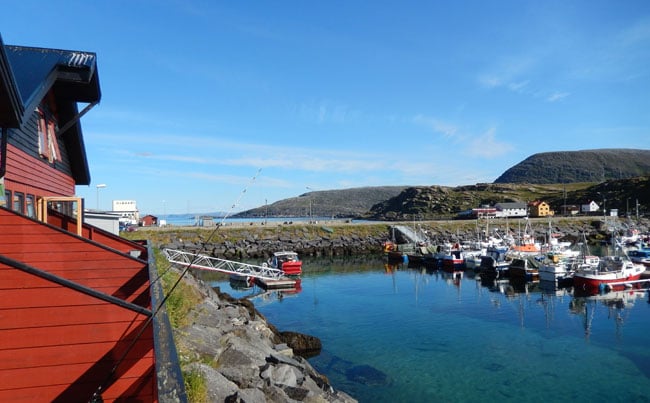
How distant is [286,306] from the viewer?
33.6 metres

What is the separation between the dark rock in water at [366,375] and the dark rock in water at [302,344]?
2794 mm

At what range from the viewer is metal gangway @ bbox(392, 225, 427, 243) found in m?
76.7

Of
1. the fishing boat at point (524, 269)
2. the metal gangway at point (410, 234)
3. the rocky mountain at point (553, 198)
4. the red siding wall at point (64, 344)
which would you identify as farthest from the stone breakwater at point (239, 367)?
the rocky mountain at point (553, 198)

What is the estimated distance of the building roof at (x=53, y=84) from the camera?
8.09 metres

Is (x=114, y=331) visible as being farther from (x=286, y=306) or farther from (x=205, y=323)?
(x=286, y=306)

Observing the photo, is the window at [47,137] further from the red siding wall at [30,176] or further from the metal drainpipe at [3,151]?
the metal drainpipe at [3,151]

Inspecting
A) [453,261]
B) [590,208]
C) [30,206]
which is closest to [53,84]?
[30,206]

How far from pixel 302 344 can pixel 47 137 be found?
48.1 feet

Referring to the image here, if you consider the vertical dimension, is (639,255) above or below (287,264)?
below

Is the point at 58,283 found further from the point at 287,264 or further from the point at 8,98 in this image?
the point at 287,264

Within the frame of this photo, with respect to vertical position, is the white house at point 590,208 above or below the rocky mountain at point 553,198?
below

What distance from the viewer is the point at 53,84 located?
1345 cm

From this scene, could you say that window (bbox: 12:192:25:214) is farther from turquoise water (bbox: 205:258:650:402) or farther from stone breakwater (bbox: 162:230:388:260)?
stone breakwater (bbox: 162:230:388:260)

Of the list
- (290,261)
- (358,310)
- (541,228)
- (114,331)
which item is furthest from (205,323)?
Answer: (541,228)
